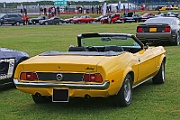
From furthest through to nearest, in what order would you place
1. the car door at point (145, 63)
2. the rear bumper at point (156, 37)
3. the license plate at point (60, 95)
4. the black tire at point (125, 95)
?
the rear bumper at point (156, 37), the car door at point (145, 63), the black tire at point (125, 95), the license plate at point (60, 95)

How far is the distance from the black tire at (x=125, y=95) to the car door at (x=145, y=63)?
0.54 meters

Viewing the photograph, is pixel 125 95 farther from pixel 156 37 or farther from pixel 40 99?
pixel 156 37

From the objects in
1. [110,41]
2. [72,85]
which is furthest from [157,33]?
[72,85]

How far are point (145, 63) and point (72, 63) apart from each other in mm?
1914

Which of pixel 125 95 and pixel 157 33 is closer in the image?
pixel 125 95

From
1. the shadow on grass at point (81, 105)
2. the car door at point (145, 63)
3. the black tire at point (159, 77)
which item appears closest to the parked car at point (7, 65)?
the shadow on grass at point (81, 105)

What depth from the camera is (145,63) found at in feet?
26.1

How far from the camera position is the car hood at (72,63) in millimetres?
6469

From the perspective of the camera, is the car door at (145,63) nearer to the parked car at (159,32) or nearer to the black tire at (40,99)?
the black tire at (40,99)

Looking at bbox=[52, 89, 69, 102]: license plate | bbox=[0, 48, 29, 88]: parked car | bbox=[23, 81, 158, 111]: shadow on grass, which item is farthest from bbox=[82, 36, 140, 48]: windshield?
bbox=[52, 89, 69, 102]: license plate

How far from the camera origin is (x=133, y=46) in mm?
8375

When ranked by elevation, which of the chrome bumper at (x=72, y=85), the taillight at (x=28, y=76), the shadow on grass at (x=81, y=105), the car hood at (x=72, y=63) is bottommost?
the shadow on grass at (x=81, y=105)

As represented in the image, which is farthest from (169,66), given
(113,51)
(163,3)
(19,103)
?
(163,3)

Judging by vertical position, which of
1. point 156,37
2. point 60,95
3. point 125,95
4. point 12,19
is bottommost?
point 12,19
